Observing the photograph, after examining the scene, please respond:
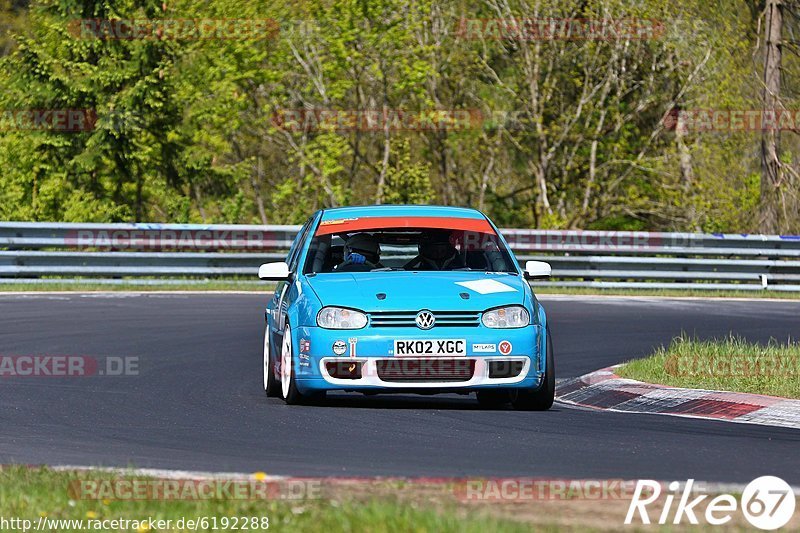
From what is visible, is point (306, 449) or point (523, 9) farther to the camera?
point (523, 9)

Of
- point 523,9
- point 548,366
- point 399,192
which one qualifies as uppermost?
point 523,9

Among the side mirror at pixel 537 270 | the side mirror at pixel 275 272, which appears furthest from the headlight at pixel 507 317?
the side mirror at pixel 275 272

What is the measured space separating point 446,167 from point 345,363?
27.4m

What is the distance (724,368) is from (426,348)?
10.9 feet

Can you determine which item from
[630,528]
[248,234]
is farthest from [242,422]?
[248,234]

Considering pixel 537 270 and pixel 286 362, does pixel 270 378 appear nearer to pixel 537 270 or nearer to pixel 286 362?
pixel 286 362

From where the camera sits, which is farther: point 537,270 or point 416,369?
point 537,270

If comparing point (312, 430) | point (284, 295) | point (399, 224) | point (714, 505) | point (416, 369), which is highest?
point (399, 224)

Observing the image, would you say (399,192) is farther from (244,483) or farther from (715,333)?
(244,483)

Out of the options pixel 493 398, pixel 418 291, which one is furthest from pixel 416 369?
pixel 493 398

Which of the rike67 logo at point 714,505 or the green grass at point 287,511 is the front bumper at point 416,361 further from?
the green grass at point 287,511

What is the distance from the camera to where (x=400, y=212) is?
12117mm

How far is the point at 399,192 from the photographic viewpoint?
36.8 meters

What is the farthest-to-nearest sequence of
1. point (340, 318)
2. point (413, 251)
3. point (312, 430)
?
point (413, 251) → point (340, 318) → point (312, 430)
